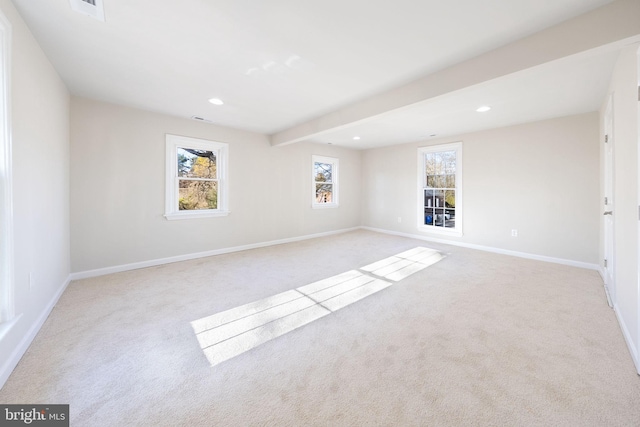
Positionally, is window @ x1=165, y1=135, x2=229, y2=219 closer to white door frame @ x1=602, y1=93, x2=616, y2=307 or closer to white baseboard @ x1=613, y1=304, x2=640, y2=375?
white baseboard @ x1=613, y1=304, x2=640, y2=375

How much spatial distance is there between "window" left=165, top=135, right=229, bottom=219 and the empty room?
0.04m

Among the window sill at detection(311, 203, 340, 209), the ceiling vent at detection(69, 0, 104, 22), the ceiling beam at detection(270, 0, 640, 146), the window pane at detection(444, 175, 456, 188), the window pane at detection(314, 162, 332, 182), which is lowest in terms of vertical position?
the window sill at detection(311, 203, 340, 209)

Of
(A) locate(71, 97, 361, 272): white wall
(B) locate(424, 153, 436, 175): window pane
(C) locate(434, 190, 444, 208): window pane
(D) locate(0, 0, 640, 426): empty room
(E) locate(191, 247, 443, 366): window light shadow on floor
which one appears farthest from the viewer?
(B) locate(424, 153, 436, 175): window pane

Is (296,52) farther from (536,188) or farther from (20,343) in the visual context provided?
(536,188)

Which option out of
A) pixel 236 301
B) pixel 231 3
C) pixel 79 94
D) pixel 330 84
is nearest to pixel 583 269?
pixel 330 84

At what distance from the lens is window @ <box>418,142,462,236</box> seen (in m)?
5.43

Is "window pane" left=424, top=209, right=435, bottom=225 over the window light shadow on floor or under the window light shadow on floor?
over

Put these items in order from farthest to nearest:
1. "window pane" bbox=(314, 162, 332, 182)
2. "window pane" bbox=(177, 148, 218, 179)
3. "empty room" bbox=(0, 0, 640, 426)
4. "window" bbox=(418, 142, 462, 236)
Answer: "window pane" bbox=(314, 162, 332, 182) < "window" bbox=(418, 142, 462, 236) < "window pane" bbox=(177, 148, 218, 179) < "empty room" bbox=(0, 0, 640, 426)

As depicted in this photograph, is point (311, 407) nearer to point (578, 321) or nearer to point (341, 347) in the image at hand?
point (341, 347)

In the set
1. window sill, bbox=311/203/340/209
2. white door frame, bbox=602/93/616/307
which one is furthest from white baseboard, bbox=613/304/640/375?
window sill, bbox=311/203/340/209

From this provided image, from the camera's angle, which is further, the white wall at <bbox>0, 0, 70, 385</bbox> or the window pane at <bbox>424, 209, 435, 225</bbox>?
the window pane at <bbox>424, 209, 435, 225</bbox>

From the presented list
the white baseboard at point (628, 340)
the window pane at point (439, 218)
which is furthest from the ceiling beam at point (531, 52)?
the window pane at point (439, 218)

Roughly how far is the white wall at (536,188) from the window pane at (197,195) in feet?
15.7

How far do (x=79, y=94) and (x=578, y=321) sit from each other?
20.2 ft
